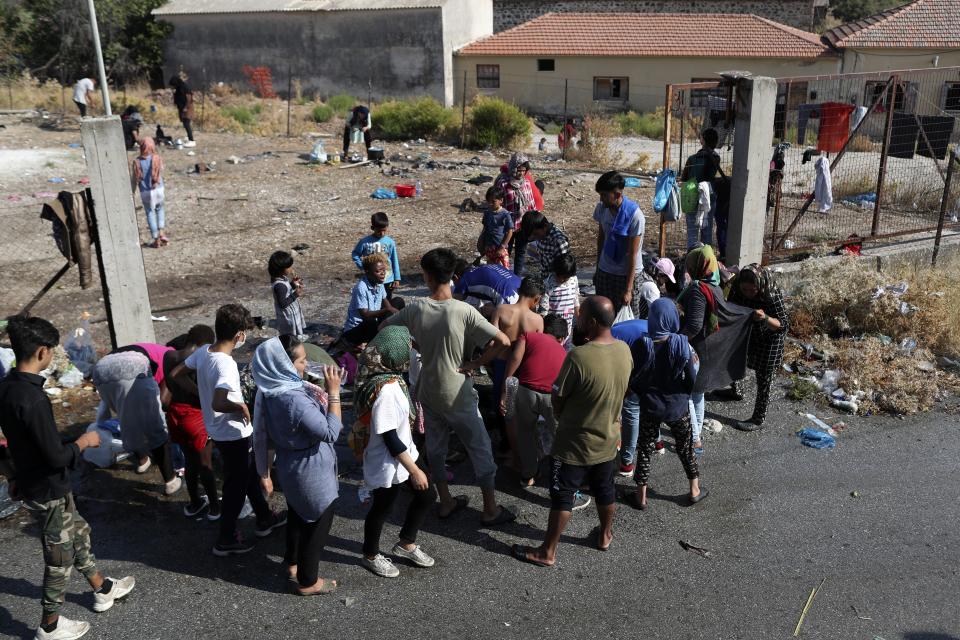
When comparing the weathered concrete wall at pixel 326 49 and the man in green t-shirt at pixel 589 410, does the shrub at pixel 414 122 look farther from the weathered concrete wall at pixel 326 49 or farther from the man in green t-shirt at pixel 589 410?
the man in green t-shirt at pixel 589 410

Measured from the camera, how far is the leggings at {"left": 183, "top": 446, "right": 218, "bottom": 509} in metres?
5.04

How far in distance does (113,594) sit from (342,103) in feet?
84.9

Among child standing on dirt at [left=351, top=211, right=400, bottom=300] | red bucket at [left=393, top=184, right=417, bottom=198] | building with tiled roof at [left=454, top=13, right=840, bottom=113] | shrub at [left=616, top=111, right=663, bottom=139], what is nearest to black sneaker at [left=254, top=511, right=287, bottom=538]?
child standing on dirt at [left=351, top=211, right=400, bottom=300]

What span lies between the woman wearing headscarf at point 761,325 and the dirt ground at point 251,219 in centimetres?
438

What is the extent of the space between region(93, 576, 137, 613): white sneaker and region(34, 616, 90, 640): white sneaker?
18cm

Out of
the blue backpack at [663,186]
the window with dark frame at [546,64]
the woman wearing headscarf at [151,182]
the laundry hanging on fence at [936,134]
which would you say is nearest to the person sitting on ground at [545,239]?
the blue backpack at [663,186]

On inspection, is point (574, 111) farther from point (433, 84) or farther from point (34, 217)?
point (34, 217)

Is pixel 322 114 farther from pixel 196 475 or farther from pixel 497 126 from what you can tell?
pixel 196 475

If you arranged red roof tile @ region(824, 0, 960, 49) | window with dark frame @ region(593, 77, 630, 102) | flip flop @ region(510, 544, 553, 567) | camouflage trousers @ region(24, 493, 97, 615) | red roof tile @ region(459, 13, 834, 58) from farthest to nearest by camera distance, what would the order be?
1. window with dark frame @ region(593, 77, 630, 102)
2. red roof tile @ region(459, 13, 834, 58)
3. red roof tile @ region(824, 0, 960, 49)
4. flip flop @ region(510, 544, 553, 567)
5. camouflage trousers @ region(24, 493, 97, 615)

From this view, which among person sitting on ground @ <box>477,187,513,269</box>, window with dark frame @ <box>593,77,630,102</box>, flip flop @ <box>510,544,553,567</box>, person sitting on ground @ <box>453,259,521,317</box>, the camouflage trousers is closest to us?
the camouflage trousers

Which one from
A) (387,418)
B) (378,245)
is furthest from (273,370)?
(378,245)

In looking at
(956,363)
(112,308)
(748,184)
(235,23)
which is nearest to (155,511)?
(112,308)

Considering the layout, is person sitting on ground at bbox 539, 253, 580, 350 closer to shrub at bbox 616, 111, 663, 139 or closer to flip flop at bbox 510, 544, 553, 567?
flip flop at bbox 510, 544, 553, 567

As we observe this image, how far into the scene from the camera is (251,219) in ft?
42.7
